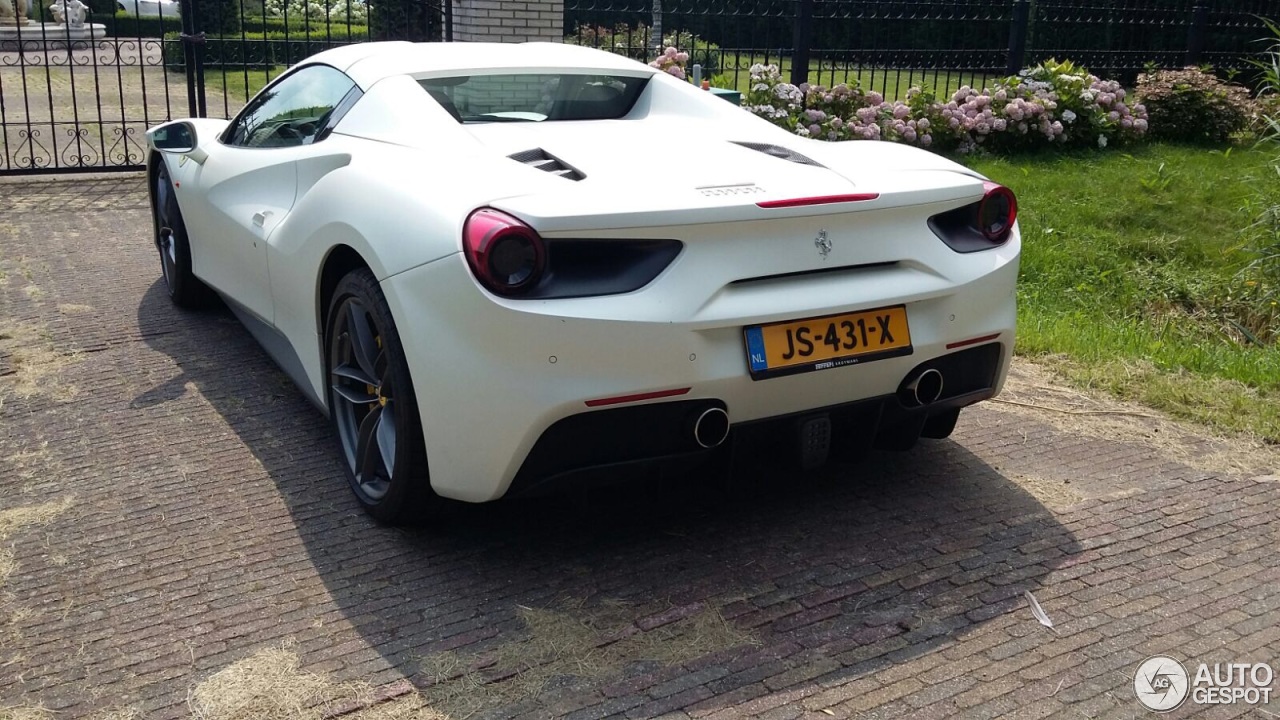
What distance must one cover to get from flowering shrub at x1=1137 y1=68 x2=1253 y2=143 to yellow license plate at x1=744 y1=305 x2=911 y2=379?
976 centimetres

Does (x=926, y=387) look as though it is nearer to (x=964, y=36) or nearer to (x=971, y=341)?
(x=971, y=341)

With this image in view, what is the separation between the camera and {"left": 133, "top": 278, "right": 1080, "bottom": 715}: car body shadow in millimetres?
2711

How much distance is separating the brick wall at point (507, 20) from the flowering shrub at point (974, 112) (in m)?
2.03

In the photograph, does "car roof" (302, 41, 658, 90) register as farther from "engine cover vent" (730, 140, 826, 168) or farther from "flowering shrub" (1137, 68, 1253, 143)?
"flowering shrub" (1137, 68, 1253, 143)

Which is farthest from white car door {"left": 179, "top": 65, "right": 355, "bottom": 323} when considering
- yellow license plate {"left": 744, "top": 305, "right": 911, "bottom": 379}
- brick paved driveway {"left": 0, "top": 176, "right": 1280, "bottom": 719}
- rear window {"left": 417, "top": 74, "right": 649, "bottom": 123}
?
yellow license plate {"left": 744, "top": 305, "right": 911, "bottom": 379}

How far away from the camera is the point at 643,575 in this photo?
3.10 m

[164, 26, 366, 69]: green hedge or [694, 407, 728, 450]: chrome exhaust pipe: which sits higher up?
[164, 26, 366, 69]: green hedge

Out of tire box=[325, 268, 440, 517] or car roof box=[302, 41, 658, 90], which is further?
car roof box=[302, 41, 658, 90]

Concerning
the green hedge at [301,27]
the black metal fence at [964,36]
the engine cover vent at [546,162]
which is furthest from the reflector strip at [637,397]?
the green hedge at [301,27]

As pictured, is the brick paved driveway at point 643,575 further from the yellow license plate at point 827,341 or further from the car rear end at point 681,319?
the yellow license plate at point 827,341

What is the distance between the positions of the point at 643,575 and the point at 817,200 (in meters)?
1.12

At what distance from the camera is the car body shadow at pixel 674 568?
2.71 m

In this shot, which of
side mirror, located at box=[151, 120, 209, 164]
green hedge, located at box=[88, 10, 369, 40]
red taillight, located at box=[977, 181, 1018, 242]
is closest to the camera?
red taillight, located at box=[977, 181, 1018, 242]

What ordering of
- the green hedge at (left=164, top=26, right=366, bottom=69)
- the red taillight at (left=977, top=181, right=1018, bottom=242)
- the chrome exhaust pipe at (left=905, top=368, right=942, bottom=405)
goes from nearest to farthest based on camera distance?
the chrome exhaust pipe at (left=905, top=368, right=942, bottom=405) → the red taillight at (left=977, top=181, right=1018, bottom=242) → the green hedge at (left=164, top=26, right=366, bottom=69)
